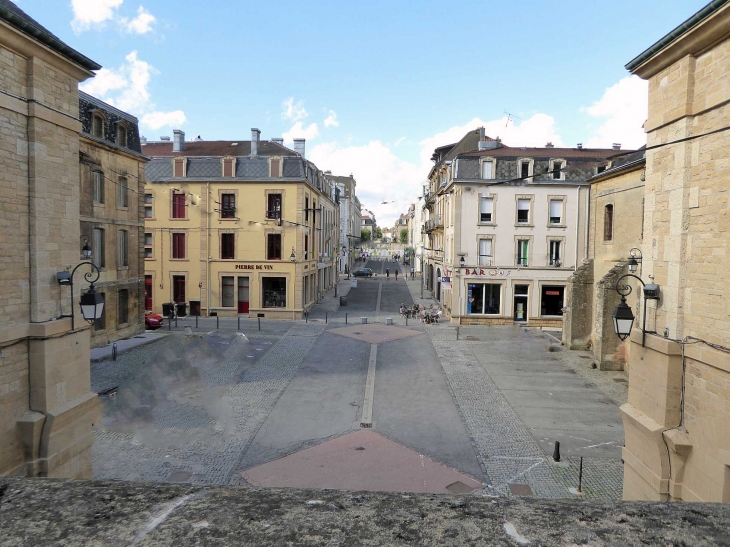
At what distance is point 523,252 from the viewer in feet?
92.0

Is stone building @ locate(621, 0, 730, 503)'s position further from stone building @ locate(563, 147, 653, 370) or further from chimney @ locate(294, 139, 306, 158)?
chimney @ locate(294, 139, 306, 158)

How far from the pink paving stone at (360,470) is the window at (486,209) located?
1958 centimetres

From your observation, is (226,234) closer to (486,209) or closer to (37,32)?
(486,209)

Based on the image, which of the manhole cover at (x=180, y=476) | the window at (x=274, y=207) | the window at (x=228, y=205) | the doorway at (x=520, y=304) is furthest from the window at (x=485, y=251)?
the manhole cover at (x=180, y=476)

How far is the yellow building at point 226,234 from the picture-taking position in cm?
2941

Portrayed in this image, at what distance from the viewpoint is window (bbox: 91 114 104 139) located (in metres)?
19.6

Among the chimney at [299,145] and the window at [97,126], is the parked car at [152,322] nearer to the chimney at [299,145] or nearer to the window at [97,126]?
the window at [97,126]

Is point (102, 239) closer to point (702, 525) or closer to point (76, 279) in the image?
→ point (76, 279)

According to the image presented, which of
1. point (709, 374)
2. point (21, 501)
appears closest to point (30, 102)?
point (21, 501)

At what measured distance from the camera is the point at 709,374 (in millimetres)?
6473

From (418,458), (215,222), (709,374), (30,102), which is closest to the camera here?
(709,374)

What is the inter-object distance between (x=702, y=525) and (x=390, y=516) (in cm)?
176

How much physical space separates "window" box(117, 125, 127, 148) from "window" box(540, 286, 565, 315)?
23.8 meters

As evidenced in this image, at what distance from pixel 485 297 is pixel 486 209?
531 centimetres
